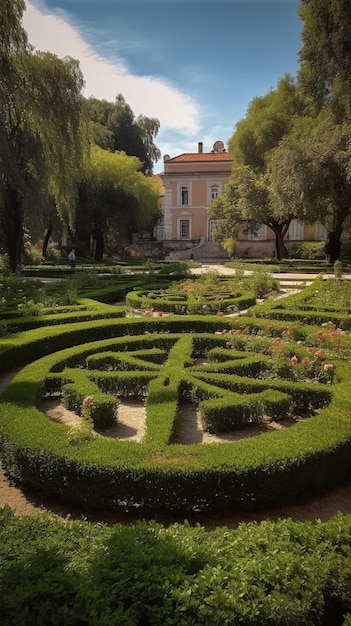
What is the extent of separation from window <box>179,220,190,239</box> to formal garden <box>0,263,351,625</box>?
36.3 metres

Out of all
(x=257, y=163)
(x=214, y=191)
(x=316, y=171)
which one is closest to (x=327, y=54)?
(x=316, y=171)

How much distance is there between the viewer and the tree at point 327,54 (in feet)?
46.6

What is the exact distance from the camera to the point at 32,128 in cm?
1616

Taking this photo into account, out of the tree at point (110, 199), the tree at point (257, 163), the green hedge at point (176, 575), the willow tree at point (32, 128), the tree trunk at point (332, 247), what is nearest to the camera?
the green hedge at point (176, 575)

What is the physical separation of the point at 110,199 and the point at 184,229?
13.3 metres

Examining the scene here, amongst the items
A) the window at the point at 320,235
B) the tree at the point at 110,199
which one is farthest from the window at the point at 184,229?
the window at the point at 320,235

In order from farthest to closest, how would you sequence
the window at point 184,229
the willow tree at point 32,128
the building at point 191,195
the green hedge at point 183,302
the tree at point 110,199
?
the window at point 184,229
the building at point 191,195
the tree at point 110,199
the willow tree at point 32,128
the green hedge at point 183,302

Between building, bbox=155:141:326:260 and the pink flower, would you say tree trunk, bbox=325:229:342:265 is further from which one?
the pink flower

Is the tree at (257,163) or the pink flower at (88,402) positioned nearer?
the pink flower at (88,402)

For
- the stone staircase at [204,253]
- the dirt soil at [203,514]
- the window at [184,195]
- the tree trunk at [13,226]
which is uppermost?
the window at [184,195]

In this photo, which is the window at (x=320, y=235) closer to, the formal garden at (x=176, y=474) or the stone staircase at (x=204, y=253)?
the stone staircase at (x=204, y=253)

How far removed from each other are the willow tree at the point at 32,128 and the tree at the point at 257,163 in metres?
11.5

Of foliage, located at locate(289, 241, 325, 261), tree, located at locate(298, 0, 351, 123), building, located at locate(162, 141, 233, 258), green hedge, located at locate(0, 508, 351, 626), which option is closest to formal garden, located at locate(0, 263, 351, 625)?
green hedge, located at locate(0, 508, 351, 626)

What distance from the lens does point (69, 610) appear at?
1909mm
